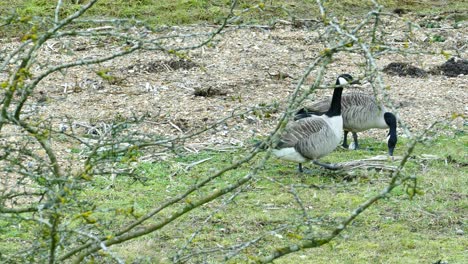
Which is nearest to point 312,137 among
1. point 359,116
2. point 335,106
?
point 335,106

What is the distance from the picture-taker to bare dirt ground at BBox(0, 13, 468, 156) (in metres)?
10.5

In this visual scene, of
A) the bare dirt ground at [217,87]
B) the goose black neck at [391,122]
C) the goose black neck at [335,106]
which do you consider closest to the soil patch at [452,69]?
the bare dirt ground at [217,87]

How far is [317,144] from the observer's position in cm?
908

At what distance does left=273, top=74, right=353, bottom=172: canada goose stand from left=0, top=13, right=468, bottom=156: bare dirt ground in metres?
0.66

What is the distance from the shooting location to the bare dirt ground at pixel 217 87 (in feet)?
34.3

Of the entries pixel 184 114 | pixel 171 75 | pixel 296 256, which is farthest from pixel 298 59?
pixel 296 256

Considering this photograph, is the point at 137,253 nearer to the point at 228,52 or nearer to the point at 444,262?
the point at 444,262

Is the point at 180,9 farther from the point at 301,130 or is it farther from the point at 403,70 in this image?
the point at 301,130

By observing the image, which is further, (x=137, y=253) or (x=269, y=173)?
(x=269, y=173)

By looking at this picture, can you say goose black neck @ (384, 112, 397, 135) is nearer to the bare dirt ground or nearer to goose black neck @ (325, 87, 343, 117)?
the bare dirt ground

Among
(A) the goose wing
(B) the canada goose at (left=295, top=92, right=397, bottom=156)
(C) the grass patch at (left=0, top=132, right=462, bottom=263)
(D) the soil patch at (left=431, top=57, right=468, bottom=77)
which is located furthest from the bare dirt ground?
(C) the grass patch at (left=0, top=132, right=462, bottom=263)

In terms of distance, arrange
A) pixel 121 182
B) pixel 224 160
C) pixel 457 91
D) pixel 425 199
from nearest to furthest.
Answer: pixel 425 199 < pixel 121 182 < pixel 224 160 < pixel 457 91

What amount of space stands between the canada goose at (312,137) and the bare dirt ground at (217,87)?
66cm

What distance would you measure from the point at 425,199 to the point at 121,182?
9.50ft
